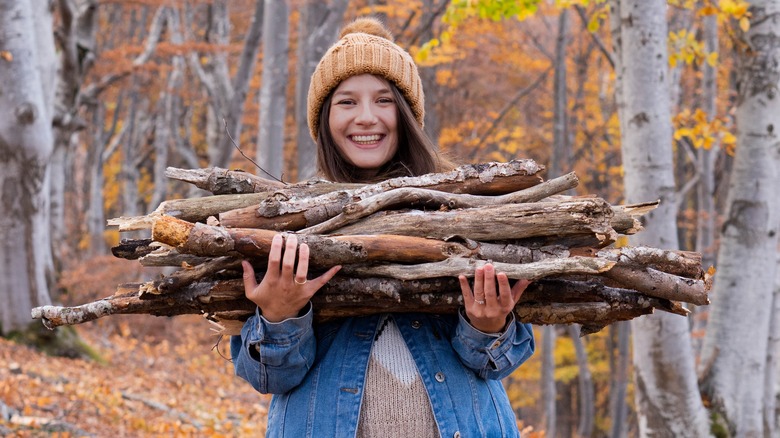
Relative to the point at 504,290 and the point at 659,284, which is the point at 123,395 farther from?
the point at 659,284

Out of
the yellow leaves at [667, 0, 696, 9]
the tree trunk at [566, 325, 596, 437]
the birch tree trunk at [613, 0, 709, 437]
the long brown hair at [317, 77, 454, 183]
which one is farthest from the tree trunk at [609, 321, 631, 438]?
the long brown hair at [317, 77, 454, 183]

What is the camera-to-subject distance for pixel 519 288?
2.23 metres

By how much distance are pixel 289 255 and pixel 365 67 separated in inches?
40.2

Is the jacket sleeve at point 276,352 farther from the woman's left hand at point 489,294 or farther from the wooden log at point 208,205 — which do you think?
the woman's left hand at point 489,294

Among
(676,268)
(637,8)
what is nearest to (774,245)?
(637,8)

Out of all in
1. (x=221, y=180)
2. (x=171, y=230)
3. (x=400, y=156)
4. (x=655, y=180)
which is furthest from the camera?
(x=655, y=180)

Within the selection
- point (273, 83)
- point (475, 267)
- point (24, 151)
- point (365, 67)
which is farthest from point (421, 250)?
point (24, 151)

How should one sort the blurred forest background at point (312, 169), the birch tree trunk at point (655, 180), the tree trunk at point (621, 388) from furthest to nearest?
the tree trunk at point (621, 388)
the blurred forest background at point (312, 169)
the birch tree trunk at point (655, 180)

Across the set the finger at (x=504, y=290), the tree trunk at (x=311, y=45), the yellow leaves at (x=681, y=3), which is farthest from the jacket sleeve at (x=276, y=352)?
the yellow leaves at (x=681, y=3)

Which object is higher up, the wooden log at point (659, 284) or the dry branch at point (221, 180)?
the dry branch at point (221, 180)

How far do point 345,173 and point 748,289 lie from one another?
3.66m

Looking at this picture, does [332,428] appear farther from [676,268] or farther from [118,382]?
[118,382]

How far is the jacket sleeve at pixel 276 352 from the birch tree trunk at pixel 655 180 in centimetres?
323

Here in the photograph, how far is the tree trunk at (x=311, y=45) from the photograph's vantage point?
25.2ft
